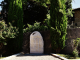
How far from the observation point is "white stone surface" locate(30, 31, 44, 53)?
44.0ft

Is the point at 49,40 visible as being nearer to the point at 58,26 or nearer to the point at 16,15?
the point at 58,26

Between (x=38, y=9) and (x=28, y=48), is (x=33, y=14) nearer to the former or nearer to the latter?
(x=38, y=9)

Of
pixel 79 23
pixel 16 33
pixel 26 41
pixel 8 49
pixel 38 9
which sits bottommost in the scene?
pixel 8 49

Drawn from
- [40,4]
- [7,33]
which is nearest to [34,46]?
[7,33]

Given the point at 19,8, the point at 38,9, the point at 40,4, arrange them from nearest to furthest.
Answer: the point at 19,8 < the point at 40,4 < the point at 38,9

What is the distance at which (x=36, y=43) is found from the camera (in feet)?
44.4

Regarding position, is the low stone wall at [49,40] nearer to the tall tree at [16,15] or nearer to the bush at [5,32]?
the tall tree at [16,15]

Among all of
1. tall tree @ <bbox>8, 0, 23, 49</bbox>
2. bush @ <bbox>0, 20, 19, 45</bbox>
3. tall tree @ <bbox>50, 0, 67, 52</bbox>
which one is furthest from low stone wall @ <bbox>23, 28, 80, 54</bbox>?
bush @ <bbox>0, 20, 19, 45</bbox>

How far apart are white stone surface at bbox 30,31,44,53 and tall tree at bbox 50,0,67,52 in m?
1.81

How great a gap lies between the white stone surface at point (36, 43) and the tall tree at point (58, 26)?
1.81 m

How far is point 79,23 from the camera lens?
26.1 meters

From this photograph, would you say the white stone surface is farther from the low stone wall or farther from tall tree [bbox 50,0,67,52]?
tall tree [bbox 50,0,67,52]

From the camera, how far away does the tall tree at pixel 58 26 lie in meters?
11.8

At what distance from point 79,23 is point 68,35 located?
15034 millimetres
